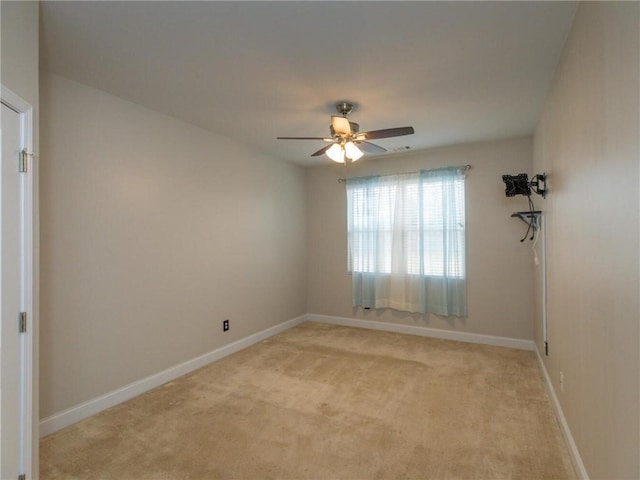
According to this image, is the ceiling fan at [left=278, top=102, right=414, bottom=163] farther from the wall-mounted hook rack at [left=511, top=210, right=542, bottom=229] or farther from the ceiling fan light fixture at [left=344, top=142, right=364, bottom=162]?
the wall-mounted hook rack at [left=511, top=210, right=542, bottom=229]

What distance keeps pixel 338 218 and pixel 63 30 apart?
3.79 meters

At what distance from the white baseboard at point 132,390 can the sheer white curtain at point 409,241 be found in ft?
6.10

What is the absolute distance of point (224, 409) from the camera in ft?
8.56

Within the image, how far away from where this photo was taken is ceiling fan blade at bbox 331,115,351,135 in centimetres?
259

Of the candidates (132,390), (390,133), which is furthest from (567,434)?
(132,390)

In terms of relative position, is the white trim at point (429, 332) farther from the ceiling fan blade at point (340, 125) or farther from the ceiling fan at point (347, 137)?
the ceiling fan blade at point (340, 125)

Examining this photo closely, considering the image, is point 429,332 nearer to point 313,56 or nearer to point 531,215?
point 531,215

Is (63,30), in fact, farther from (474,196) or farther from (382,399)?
(474,196)

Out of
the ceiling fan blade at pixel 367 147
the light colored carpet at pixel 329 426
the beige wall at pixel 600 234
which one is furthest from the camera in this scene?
the ceiling fan blade at pixel 367 147

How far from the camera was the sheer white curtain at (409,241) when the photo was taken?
14.0ft

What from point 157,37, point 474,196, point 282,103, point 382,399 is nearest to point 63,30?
point 157,37

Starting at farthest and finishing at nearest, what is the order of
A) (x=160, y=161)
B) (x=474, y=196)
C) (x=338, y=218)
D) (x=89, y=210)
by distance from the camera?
(x=338, y=218)
(x=474, y=196)
(x=160, y=161)
(x=89, y=210)

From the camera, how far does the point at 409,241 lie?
179 inches

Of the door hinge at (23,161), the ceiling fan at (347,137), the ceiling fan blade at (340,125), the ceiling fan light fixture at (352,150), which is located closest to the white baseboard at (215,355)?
the door hinge at (23,161)
